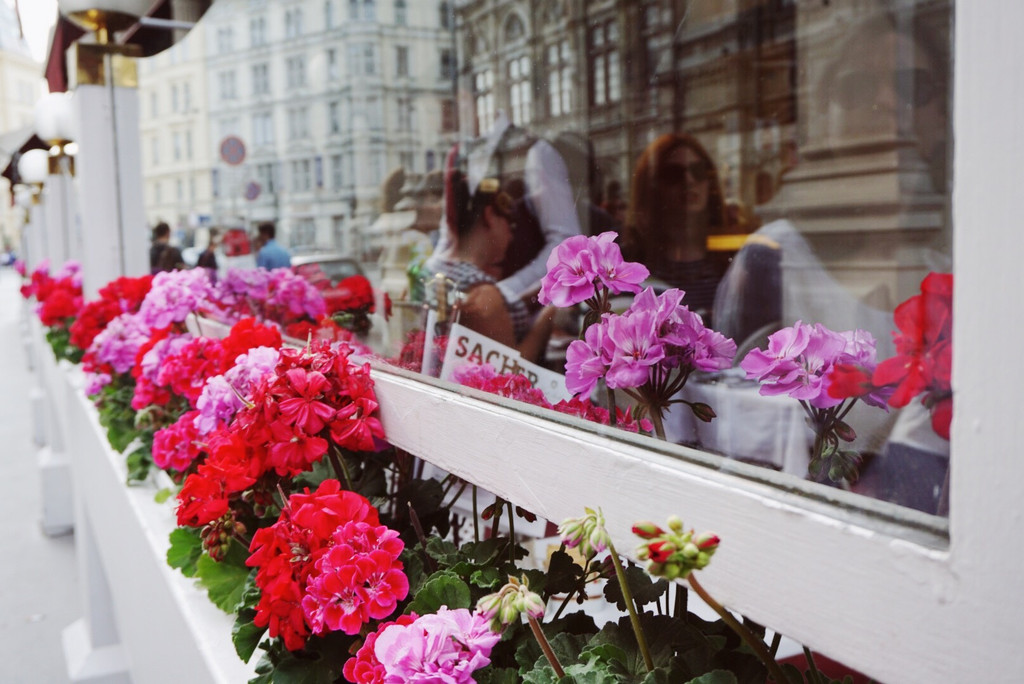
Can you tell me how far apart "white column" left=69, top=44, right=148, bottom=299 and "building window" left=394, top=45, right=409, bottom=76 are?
676 cm

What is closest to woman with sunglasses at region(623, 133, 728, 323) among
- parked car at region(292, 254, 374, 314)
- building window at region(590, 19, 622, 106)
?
Result: building window at region(590, 19, 622, 106)

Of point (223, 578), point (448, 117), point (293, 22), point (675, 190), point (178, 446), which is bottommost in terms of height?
point (223, 578)

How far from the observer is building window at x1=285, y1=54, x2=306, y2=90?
9629mm

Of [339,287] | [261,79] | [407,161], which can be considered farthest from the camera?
[261,79]

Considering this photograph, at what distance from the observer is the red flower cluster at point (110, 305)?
2.69m

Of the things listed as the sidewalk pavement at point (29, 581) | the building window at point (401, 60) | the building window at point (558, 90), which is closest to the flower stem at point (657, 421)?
the building window at point (558, 90)

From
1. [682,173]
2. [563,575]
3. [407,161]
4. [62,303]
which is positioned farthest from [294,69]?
[563,575]

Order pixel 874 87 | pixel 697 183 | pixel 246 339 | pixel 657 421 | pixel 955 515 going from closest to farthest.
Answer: pixel 955 515, pixel 657 421, pixel 246 339, pixel 697 183, pixel 874 87

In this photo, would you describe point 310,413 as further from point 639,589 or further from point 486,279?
point 639,589

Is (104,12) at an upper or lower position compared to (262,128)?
lower

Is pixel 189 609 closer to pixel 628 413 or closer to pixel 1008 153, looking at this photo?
pixel 628 413

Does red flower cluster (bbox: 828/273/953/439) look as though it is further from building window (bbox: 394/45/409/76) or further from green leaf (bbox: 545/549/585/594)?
building window (bbox: 394/45/409/76)

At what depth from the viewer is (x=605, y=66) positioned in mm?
3592

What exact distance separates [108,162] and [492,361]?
8.80ft
